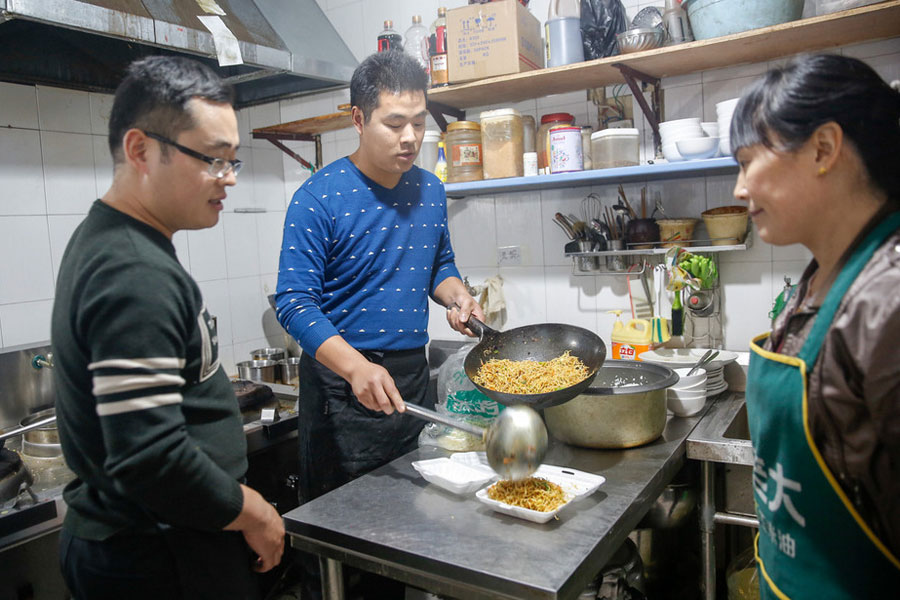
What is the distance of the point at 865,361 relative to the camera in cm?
80

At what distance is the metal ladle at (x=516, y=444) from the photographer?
135 centimetres

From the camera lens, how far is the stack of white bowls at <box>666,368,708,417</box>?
78.0 inches

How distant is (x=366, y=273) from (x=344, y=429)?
1.40 feet

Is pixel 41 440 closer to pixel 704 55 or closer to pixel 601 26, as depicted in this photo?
pixel 601 26

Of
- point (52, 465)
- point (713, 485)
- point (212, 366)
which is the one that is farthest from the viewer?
point (52, 465)

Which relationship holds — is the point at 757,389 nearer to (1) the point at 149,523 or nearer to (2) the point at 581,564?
(2) the point at 581,564

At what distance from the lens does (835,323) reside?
84cm

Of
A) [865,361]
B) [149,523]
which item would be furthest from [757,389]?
[149,523]

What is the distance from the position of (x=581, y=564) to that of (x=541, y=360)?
2.46 ft

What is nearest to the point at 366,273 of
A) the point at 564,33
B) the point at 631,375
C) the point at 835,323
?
the point at 631,375

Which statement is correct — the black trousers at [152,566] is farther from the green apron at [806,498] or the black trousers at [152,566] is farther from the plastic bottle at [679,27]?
the plastic bottle at [679,27]

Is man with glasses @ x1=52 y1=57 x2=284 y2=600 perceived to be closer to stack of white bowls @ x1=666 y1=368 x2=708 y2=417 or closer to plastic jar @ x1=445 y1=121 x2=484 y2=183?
stack of white bowls @ x1=666 y1=368 x2=708 y2=417

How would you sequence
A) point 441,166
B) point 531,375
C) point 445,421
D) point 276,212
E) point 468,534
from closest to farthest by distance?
point 468,534 < point 445,421 < point 531,375 < point 441,166 < point 276,212

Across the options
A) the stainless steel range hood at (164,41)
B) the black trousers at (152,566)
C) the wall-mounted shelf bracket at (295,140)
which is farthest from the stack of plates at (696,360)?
the wall-mounted shelf bracket at (295,140)
